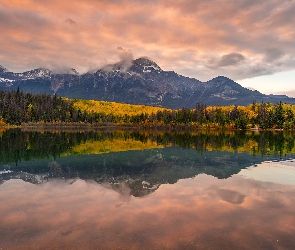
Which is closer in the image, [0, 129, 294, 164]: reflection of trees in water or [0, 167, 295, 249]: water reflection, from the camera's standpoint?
[0, 167, 295, 249]: water reflection

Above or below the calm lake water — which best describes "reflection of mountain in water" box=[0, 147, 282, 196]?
below

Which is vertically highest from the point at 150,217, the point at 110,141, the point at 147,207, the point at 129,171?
the point at 150,217

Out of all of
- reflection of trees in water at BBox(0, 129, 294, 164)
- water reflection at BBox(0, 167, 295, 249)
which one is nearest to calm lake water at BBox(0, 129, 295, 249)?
water reflection at BBox(0, 167, 295, 249)

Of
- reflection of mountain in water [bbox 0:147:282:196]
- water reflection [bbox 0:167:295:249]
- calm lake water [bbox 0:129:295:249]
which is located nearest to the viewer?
water reflection [bbox 0:167:295:249]

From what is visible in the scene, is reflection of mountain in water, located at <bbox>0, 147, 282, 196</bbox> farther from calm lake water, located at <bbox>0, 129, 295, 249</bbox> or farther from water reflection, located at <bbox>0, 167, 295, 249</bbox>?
water reflection, located at <bbox>0, 167, 295, 249</bbox>

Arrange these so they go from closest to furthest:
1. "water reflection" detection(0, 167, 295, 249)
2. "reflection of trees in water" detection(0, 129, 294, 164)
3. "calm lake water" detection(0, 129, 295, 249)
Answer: "water reflection" detection(0, 167, 295, 249)
"calm lake water" detection(0, 129, 295, 249)
"reflection of trees in water" detection(0, 129, 294, 164)

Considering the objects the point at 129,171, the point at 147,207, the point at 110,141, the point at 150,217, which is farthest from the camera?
the point at 110,141

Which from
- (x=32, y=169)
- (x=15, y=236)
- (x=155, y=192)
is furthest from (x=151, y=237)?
(x=32, y=169)

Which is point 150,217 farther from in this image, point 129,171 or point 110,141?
point 110,141

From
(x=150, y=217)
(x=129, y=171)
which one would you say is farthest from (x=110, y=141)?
(x=150, y=217)

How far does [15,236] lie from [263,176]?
2838 cm

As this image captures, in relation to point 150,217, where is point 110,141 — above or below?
below

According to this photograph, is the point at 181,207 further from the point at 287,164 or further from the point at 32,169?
the point at 287,164

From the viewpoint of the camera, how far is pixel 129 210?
67.6 ft
